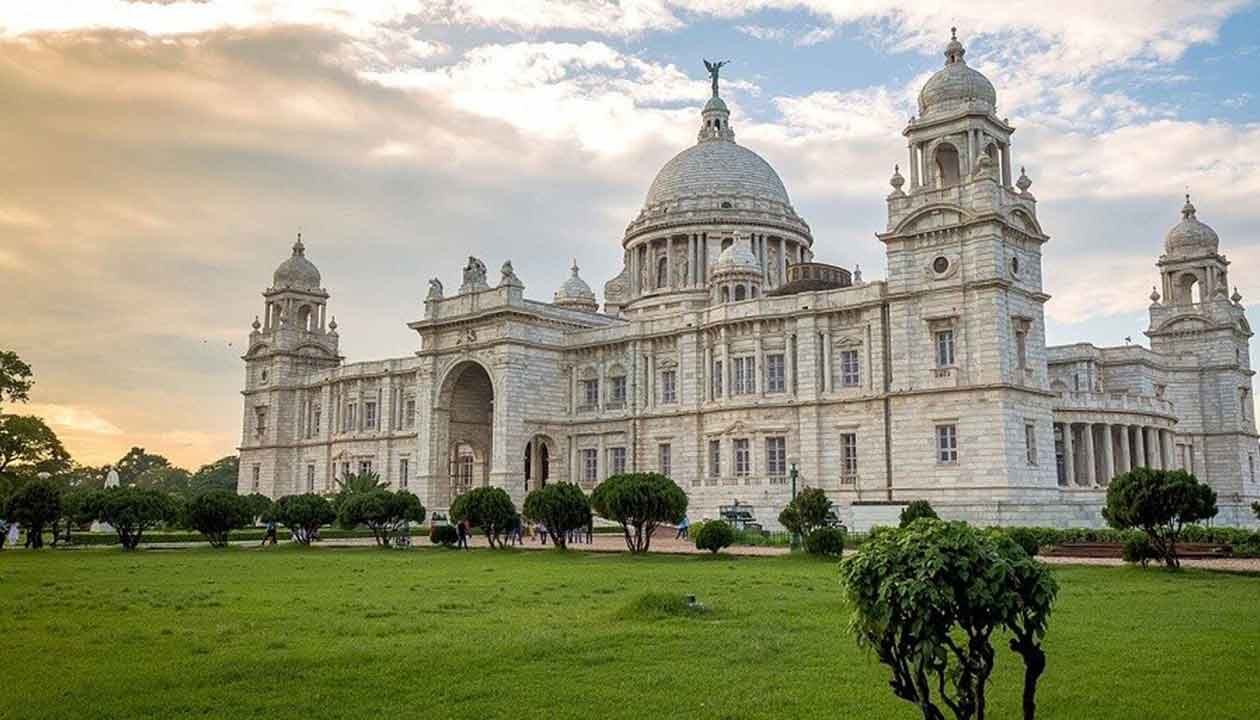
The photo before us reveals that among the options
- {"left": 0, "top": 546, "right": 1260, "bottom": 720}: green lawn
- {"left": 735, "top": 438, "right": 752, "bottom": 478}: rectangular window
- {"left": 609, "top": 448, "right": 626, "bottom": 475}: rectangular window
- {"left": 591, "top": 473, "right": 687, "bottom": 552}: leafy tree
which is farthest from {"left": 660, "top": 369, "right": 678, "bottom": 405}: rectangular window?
{"left": 0, "top": 546, "right": 1260, "bottom": 720}: green lawn

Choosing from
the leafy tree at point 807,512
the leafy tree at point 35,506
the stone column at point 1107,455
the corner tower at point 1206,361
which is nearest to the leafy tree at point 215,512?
the leafy tree at point 35,506

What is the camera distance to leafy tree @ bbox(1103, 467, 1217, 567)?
26.1 m

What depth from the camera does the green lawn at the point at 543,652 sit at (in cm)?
1105

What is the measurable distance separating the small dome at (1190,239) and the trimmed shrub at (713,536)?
148 feet

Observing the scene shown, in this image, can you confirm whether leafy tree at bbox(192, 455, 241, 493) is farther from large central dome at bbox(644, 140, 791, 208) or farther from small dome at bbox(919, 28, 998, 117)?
small dome at bbox(919, 28, 998, 117)

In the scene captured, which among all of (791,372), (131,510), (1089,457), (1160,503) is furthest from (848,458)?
(131,510)

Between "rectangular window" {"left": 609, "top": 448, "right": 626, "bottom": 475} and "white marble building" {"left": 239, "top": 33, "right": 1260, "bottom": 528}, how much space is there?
16 cm

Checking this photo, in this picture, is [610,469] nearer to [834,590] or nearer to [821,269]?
[821,269]

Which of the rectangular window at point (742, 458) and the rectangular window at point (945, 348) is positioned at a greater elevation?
the rectangular window at point (945, 348)

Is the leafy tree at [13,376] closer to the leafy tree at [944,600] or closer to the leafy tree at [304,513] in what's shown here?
the leafy tree at [304,513]

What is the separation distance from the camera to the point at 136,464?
126250 millimetres

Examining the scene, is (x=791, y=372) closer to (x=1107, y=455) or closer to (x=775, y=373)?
(x=775, y=373)

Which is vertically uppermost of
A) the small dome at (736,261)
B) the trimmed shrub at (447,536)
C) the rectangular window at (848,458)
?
the small dome at (736,261)

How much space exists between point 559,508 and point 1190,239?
48.4m
